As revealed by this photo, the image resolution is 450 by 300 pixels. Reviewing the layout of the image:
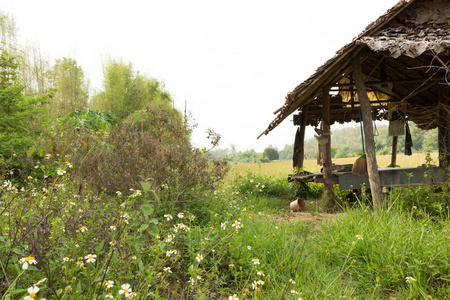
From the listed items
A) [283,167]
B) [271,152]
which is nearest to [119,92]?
[283,167]

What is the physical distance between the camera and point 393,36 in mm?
4930

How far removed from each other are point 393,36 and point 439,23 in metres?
1.33

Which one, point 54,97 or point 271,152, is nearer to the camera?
point 54,97

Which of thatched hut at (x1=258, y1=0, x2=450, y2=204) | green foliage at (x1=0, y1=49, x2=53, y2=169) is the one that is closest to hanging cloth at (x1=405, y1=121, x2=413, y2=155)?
thatched hut at (x1=258, y1=0, x2=450, y2=204)

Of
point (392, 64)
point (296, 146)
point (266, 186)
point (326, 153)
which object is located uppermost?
point (392, 64)

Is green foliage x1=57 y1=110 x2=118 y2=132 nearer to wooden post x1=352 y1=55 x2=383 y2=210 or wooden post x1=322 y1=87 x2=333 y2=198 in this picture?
wooden post x1=322 y1=87 x2=333 y2=198

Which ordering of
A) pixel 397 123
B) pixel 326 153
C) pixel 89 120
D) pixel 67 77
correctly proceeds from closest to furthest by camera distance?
pixel 326 153
pixel 89 120
pixel 397 123
pixel 67 77

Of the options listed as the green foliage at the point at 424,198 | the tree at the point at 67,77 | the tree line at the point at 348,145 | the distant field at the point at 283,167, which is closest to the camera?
the green foliage at the point at 424,198

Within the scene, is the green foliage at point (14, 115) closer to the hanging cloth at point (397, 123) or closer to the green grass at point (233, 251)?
the green grass at point (233, 251)

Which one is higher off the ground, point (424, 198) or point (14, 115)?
point (14, 115)

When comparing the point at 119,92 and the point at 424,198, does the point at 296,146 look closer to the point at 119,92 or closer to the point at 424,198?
the point at 424,198

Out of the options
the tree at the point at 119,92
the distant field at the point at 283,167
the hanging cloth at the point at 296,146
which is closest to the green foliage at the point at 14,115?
the distant field at the point at 283,167

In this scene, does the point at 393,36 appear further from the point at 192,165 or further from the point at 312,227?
the point at 192,165

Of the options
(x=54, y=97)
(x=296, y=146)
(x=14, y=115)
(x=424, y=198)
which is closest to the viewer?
(x=424, y=198)
